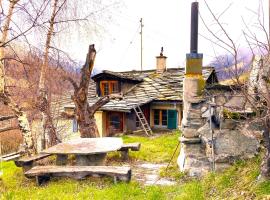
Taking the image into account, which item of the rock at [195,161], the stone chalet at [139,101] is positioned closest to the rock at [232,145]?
the rock at [195,161]

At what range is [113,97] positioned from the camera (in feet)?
41.2

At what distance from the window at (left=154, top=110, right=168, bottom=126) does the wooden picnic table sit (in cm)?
1219

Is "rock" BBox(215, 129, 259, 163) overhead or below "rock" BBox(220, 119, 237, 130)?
below

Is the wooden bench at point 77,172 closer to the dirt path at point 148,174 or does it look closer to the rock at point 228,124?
the dirt path at point 148,174

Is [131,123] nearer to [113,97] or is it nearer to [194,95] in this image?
[113,97]

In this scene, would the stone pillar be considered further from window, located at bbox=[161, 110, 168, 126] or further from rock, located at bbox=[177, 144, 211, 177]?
window, located at bbox=[161, 110, 168, 126]

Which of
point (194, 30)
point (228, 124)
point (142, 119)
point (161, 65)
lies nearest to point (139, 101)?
point (142, 119)

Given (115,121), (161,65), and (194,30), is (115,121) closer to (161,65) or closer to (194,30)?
(161,65)

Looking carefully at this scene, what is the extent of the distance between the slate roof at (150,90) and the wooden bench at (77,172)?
1183cm

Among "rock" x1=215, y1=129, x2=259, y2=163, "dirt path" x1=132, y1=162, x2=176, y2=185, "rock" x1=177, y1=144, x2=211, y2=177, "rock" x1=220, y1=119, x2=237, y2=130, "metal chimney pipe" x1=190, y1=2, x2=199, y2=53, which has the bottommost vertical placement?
"dirt path" x1=132, y1=162, x2=176, y2=185

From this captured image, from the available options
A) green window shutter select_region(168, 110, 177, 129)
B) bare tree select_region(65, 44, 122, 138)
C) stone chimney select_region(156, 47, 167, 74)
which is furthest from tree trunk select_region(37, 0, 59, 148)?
stone chimney select_region(156, 47, 167, 74)

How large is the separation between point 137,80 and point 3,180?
1571cm

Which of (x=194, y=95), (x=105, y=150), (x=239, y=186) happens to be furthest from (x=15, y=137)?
(x=239, y=186)

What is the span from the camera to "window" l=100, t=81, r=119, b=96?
75.7ft
